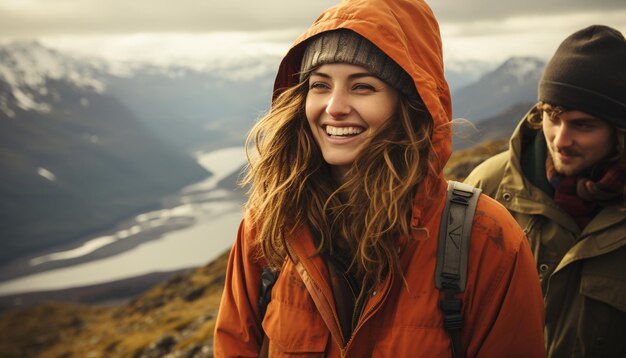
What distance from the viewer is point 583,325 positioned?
4.24 meters

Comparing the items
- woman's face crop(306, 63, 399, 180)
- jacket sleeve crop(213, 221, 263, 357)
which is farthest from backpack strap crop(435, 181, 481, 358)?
jacket sleeve crop(213, 221, 263, 357)

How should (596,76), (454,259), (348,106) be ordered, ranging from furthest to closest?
1. (596,76)
2. (348,106)
3. (454,259)

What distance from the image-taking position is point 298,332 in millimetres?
3266

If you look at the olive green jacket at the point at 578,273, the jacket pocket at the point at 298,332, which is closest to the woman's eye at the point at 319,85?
the jacket pocket at the point at 298,332

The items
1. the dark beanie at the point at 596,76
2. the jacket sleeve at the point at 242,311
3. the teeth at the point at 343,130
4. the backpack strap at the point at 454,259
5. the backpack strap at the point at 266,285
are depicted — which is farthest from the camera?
the dark beanie at the point at 596,76

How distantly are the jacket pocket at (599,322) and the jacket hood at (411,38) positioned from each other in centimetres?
206

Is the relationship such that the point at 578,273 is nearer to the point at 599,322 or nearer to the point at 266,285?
the point at 599,322

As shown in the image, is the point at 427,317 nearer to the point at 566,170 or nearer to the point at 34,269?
the point at 566,170

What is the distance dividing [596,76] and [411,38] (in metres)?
2.32

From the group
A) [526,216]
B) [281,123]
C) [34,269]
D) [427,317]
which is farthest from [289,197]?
[34,269]

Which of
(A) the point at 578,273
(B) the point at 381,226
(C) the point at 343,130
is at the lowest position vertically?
(A) the point at 578,273

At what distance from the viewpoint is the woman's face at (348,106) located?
123 inches

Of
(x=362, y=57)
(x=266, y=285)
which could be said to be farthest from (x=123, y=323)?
(x=362, y=57)

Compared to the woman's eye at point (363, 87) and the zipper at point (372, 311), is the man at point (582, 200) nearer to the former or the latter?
the zipper at point (372, 311)
